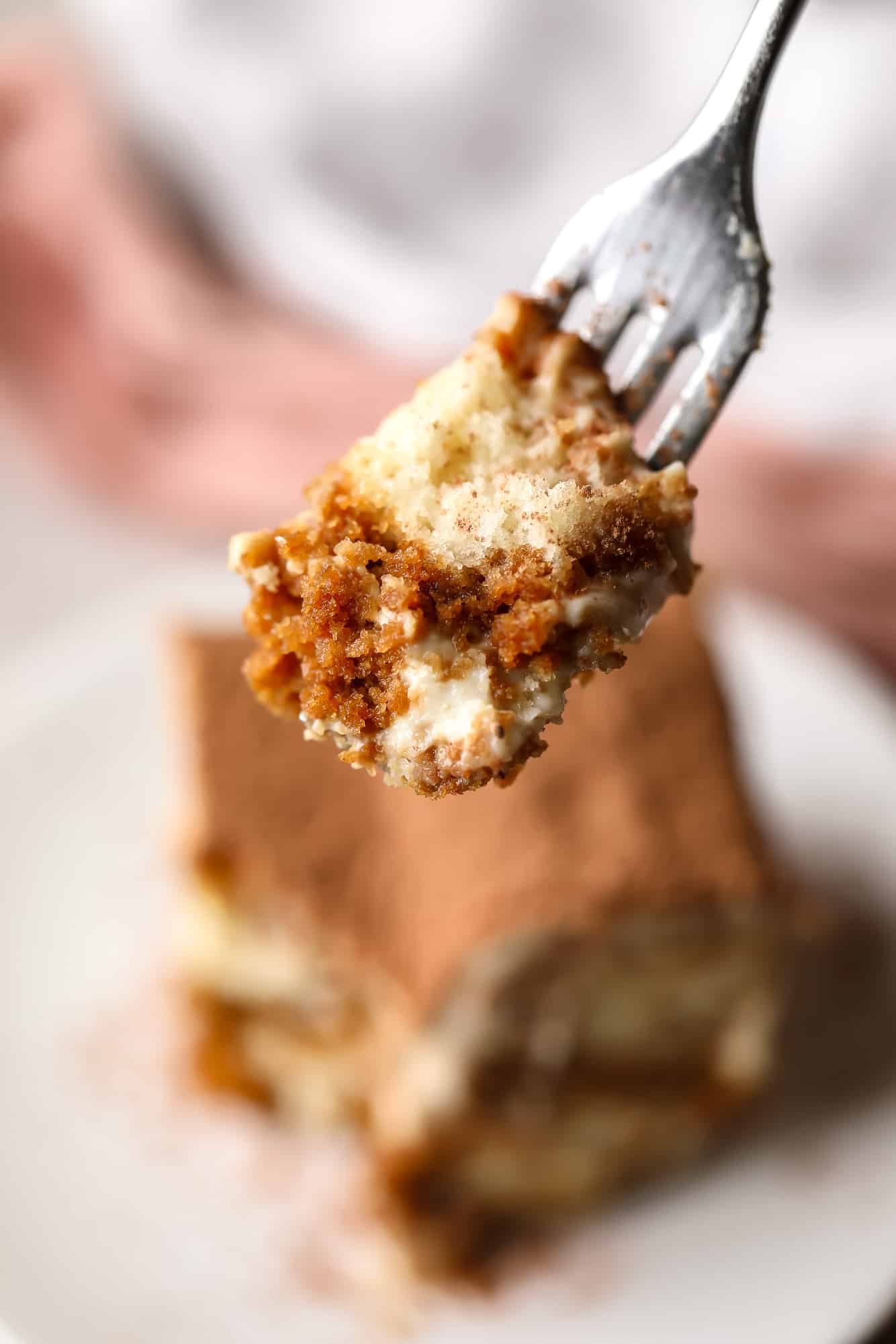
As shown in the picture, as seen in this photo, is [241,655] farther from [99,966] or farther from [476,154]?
[476,154]

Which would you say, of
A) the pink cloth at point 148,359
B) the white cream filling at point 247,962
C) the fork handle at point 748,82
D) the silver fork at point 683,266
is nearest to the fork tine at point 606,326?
the silver fork at point 683,266

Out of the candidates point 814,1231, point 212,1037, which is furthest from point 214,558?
point 814,1231

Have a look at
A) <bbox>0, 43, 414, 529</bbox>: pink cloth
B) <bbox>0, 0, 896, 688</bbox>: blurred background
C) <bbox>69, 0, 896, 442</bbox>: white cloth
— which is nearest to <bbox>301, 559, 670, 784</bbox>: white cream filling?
<bbox>0, 0, 896, 688</bbox>: blurred background

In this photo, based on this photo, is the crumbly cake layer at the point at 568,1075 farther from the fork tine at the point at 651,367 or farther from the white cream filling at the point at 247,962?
the fork tine at the point at 651,367

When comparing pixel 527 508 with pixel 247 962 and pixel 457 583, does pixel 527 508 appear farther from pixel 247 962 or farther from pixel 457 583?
pixel 247 962

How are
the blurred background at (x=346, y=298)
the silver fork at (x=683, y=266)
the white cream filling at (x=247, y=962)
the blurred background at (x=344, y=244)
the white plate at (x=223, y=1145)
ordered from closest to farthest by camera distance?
the silver fork at (x=683, y=266) → the white plate at (x=223, y=1145) → the white cream filling at (x=247, y=962) → the blurred background at (x=346, y=298) → the blurred background at (x=344, y=244)

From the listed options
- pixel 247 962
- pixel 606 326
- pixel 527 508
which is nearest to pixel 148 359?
pixel 247 962
